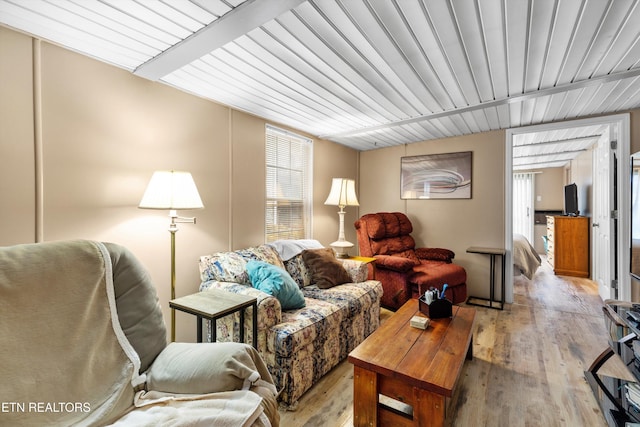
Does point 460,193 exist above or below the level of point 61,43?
below

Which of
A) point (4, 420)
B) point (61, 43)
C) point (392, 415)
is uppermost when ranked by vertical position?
point (61, 43)

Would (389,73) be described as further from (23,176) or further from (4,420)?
(4,420)

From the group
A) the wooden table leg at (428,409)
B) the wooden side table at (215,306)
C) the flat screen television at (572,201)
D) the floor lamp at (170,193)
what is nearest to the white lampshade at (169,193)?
the floor lamp at (170,193)

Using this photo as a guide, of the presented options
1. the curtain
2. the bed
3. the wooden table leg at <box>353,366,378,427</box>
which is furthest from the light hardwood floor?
the curtain

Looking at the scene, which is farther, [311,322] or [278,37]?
[311,322]

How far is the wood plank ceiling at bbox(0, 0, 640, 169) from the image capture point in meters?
1.45

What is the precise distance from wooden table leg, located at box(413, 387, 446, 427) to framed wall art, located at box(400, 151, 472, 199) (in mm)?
3206

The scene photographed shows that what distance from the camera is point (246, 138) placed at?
9.41ft

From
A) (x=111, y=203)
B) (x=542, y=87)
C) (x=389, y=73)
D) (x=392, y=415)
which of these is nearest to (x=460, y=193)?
(x=542, y=87)

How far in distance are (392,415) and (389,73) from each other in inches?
88.2

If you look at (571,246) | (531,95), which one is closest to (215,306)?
(531,95)

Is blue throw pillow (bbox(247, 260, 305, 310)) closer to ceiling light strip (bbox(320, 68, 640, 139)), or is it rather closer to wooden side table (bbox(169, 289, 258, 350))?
wooden side table (bbox(169, 289, 258, 350))

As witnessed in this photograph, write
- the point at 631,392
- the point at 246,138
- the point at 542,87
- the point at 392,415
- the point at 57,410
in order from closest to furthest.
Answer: the point at 57,410 → the point at 392,415 → the point at 631,392 → the point at 542,87 → the point at 246,138

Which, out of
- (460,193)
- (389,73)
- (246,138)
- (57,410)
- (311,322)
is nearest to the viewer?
(57,410)
